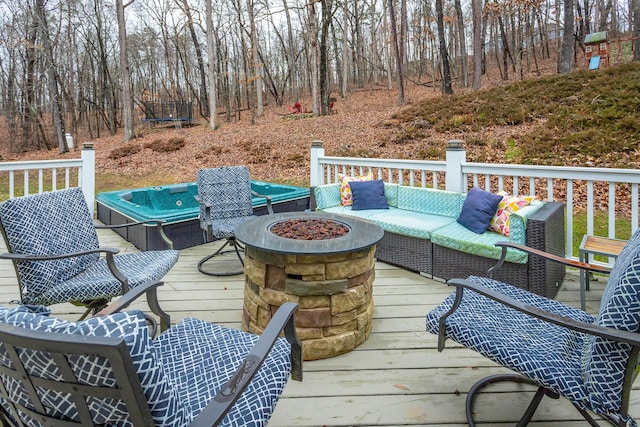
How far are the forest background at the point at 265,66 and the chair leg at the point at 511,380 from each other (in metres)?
6.60

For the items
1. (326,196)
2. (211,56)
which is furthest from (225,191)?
(211,56)

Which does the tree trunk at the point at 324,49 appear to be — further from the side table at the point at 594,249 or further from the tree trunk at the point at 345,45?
the side table at the point at 594,249

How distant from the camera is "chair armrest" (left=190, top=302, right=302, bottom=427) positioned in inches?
36.9

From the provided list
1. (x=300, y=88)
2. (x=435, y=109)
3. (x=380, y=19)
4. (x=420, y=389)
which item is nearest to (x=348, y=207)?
(x=420, y=389)

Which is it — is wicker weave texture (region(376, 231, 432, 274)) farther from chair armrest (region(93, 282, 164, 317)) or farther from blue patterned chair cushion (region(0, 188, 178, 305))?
chair armrest (region(93, 282, 164, 317))

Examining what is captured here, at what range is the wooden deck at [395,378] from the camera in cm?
171

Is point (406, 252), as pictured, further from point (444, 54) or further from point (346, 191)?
point (444, 54)

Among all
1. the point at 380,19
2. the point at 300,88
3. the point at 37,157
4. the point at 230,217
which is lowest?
the point at 230,217

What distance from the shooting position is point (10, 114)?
1702 cm

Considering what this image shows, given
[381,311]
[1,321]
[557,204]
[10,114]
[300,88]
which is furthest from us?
[300,88]

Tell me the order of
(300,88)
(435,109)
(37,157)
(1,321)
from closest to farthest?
(1,321) < (435,109) < (37,157) < (300,88)

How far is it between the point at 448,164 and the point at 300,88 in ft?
69.6

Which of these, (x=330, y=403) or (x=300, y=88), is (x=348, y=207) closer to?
(x=330, y=403)

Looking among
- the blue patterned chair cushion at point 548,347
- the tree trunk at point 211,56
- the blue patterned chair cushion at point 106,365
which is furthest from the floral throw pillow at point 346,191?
the tree trunk at point 211,56
